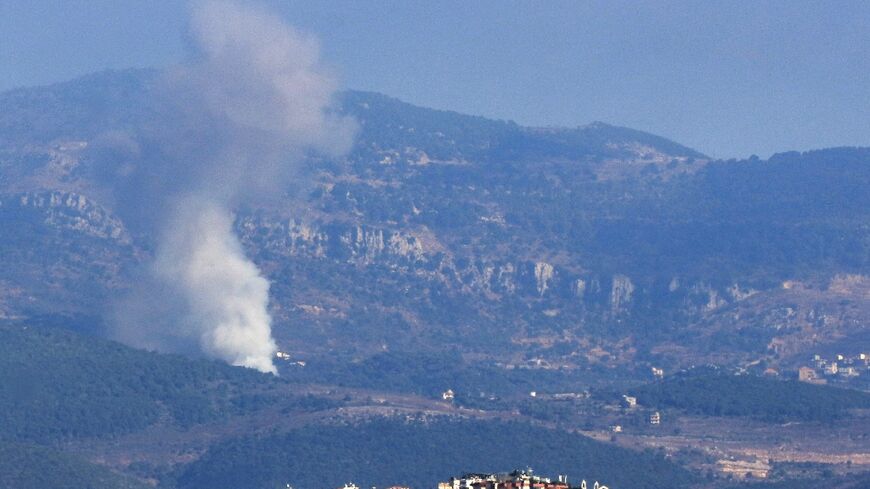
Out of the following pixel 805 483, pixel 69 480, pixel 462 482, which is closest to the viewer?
pixel 462 482

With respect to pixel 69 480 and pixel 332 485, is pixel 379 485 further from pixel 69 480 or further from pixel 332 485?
pixel 69 480

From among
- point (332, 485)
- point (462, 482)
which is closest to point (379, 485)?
point (332, 485)

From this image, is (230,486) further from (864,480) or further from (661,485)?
(864,480)

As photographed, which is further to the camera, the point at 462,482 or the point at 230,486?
the point at 230,486

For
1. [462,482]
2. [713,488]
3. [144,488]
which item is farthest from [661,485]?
[462,482]

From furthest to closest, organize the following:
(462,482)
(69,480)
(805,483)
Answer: (805,483) < (69,480) < (462,482)
